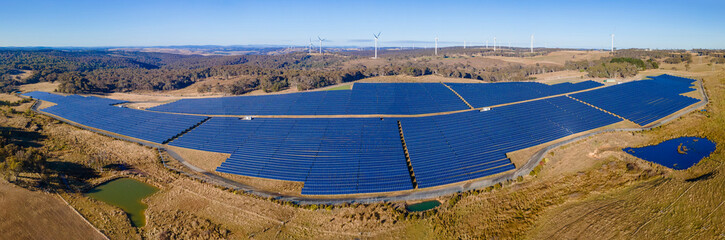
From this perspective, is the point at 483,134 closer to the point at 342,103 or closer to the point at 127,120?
the point at 342,103

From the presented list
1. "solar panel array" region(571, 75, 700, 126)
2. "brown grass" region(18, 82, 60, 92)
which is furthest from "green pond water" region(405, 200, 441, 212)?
"brown grass" region(18, 82, 60, 92)

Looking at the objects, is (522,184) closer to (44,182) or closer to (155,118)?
(44,182)

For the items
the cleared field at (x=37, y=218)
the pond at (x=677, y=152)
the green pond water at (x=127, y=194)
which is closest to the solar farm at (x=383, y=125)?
the pond at (x=677, y=152)

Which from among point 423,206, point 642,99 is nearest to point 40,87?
point 423,206

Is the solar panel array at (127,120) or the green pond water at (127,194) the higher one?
the solar panel array at (127,120)

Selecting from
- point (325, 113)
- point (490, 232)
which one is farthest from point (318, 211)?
point (325, 113)

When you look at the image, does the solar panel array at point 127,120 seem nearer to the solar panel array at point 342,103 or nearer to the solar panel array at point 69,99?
the solar panel array at point 69,99
